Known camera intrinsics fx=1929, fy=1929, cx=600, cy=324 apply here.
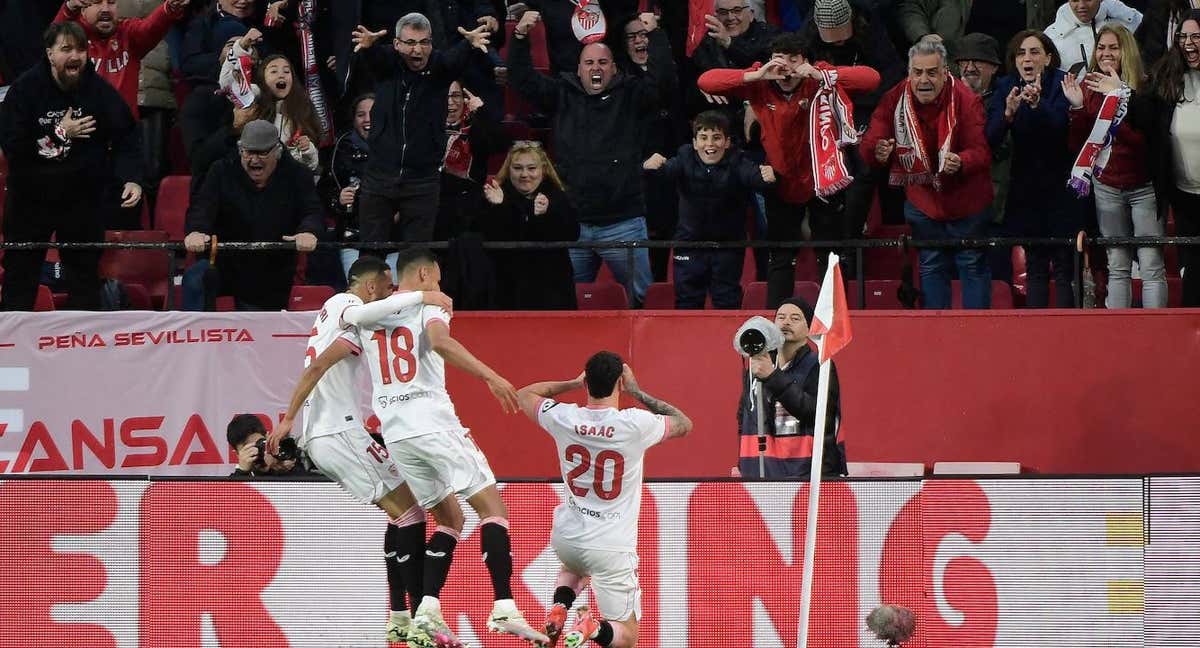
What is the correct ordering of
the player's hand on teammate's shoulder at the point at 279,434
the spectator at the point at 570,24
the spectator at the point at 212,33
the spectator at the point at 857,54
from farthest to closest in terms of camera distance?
the spectator at the point at 212,33
the spectator at the point at 570,24
the spectator at the point at 857,54
the player's hand on teammate's shoulder at the point at 279,434

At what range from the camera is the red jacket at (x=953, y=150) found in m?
14.6

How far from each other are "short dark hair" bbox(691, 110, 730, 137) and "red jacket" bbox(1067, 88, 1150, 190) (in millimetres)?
2566

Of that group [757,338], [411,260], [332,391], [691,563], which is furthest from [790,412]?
[332,391]

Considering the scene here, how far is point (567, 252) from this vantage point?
49.8 feet

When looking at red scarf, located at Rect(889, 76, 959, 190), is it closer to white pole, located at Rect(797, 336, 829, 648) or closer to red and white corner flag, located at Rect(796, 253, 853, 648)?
red and white corner flag, located at Rect(796, 253, 853, 648)

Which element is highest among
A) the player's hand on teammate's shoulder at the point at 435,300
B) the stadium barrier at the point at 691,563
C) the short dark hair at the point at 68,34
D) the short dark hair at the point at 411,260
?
the short dark hair at the point at 68,34

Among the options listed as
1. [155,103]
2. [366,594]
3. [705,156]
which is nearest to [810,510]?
[366,594]

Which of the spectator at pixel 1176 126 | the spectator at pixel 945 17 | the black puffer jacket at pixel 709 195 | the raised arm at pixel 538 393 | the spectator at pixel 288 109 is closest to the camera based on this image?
the raised arm at pixel 538 393

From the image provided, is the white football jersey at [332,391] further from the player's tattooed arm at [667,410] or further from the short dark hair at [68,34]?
the short dark hair at [68,34]

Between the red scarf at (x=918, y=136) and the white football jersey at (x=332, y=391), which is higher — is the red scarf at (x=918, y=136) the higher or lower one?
the higher one

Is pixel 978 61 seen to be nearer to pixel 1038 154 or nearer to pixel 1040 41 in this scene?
pixel 1040 41

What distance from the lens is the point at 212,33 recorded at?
16766 mm

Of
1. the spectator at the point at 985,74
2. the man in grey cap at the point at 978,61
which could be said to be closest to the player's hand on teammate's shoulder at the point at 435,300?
the spectator at the point at 985,74

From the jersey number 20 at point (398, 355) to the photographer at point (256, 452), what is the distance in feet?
5.43
